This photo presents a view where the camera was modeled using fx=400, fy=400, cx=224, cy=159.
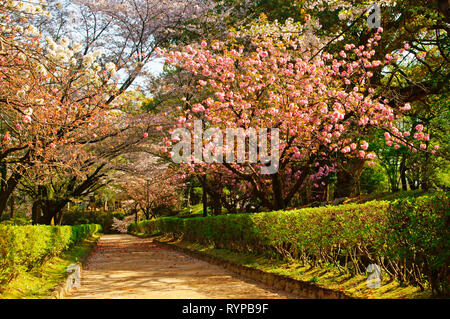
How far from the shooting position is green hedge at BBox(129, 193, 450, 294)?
4.78 metres

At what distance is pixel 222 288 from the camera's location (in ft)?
26.7

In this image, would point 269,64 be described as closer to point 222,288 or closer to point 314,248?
point 314,248

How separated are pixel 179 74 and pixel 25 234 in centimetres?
1120

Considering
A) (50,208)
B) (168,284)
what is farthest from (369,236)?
(50,208)

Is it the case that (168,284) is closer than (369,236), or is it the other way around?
(369,236)

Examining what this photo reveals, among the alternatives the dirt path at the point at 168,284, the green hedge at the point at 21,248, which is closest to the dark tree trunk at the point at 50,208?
the dirt path at the point at 168,284

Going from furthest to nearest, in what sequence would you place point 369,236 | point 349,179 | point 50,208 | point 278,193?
point 50,208, point 349,179, point 278,193, point 369,236

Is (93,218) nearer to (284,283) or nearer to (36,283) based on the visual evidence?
(36,283)

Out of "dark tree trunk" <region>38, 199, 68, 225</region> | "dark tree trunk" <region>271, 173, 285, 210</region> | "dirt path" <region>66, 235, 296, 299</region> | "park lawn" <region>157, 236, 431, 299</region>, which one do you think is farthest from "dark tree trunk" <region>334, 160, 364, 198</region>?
"dark tree trunk" <region>38, 199, 68, 225</region>

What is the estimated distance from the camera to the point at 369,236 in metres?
6.27

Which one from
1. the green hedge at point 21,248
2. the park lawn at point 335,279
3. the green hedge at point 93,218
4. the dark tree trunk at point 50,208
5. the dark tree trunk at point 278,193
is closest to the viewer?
the park lawn at point 335,279

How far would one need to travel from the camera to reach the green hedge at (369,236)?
15.7 feet

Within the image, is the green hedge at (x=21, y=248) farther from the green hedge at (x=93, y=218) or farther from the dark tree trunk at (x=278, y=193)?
the green hedge at (x=93, y=218)

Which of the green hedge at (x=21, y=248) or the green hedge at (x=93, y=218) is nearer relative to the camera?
the green hedge at (x=21, y=248)
